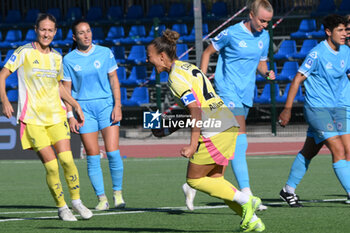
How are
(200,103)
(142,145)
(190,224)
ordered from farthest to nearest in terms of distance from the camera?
(142,145) → (190,224) → (200,103)

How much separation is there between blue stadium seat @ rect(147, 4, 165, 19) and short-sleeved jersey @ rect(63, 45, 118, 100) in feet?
45.4

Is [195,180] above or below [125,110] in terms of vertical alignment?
above

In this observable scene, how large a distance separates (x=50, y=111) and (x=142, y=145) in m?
10.1

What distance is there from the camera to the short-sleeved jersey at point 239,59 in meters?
7.88

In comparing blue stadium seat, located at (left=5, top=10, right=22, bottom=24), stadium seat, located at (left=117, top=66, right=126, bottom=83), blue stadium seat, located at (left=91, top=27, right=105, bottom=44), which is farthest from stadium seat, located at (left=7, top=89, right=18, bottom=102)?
blue stadium seat, located at (left=5, top=10, right=22, bottom=24)

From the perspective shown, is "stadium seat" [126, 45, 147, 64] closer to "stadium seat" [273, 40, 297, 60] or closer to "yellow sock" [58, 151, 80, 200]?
"stadium seat" [273, 40, 297, 60]

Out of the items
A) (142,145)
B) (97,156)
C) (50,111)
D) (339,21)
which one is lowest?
(142,145)

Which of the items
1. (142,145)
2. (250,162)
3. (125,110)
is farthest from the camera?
(125,110)

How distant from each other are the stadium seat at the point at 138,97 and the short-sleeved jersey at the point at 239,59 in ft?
35.7

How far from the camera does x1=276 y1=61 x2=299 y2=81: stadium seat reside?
1848cm

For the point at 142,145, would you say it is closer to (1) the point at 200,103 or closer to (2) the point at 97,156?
(2) the point at 97,156

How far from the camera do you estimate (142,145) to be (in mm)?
17047

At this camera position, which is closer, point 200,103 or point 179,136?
point 200,103

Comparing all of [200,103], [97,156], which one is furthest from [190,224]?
[97,156]
